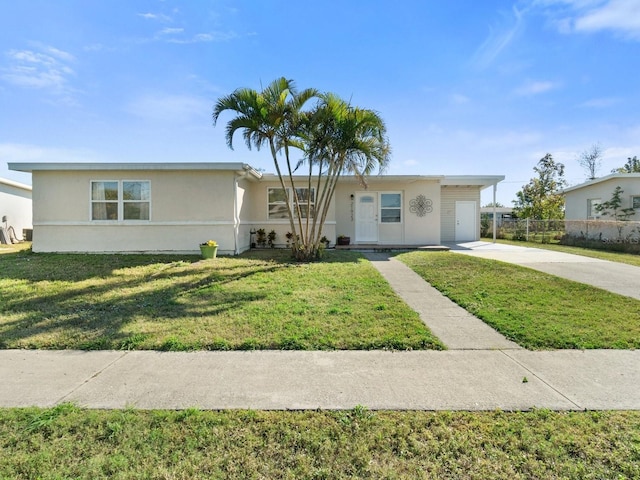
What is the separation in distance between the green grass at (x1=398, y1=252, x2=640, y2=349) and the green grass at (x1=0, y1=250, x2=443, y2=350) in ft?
3.84

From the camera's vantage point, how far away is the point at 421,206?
1543 centimetres

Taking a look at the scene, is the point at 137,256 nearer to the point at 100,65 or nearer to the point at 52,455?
the point at 100,65

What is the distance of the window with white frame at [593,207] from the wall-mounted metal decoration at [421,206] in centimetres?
1207

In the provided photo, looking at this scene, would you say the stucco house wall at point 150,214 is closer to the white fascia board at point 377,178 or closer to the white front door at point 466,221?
the white fascia board at point 377,178

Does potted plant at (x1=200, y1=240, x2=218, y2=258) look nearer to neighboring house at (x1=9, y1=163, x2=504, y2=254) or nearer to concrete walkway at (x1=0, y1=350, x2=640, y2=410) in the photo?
neighboring house at (x1=9, y1=163, x2=504, y2=254)

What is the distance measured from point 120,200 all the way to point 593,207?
80.5ft

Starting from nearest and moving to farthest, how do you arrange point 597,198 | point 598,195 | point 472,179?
point 472,179, point 598,195, point 597,198

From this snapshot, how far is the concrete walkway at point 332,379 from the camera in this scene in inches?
113

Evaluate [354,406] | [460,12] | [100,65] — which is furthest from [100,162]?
[354,406]

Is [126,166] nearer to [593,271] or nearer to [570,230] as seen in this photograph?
[593,271]

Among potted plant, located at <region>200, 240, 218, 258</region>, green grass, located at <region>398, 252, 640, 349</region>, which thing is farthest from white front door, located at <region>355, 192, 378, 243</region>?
potted plant, located at <region>200, 240, 218, 258</region>

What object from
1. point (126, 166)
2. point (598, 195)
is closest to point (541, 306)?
point (126, 166)

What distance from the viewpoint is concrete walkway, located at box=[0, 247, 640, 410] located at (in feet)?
9.44

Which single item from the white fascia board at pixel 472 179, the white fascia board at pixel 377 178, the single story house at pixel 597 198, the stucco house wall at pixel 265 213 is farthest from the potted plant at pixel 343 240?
the single story house at pixel 597 198
